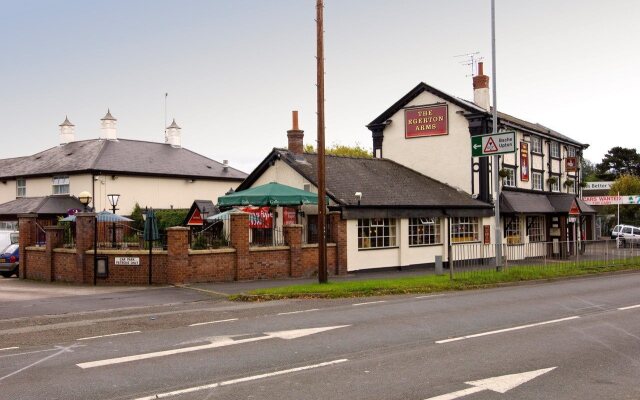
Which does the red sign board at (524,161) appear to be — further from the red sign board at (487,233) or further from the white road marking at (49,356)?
the white road marking at (49,356)

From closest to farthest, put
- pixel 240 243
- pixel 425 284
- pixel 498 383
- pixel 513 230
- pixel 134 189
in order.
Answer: pixel 498 383 < pixel 425 284 < pixel 240 243 < pixel 513 230 < pixel 134 189

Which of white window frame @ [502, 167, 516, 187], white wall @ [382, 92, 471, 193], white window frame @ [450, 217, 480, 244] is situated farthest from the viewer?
white window frame @ [502, 167, 516, 187]

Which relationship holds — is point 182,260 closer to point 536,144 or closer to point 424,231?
point 424,231

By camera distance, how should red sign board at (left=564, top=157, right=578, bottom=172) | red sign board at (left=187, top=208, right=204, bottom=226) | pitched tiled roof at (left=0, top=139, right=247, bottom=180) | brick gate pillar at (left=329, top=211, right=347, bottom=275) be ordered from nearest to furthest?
1. brick gate pillar at (left=329, top=211, right=347, bottom=275)
2. red sign board at (left=187, top=208, right=204, bottom=226)
3. red sign board at (left=564, top=157, right=578, bottom=172)
4. pitched tiled roof at (left=0, top=139, right=247, bottom=180)

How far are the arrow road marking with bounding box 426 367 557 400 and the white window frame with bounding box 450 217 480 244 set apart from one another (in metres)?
21.7

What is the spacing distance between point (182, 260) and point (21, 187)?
2875 cm

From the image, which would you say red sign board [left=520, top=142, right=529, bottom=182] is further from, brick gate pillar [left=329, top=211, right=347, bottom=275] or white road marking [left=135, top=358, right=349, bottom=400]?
white road marking [left=135, top=358, right=349, bottom=400]

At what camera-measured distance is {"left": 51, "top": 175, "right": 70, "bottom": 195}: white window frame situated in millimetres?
39688

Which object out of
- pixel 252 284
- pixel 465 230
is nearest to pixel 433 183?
pixel 465 230

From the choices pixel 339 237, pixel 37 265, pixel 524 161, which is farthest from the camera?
pixel 524 161

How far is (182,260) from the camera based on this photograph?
19891mm

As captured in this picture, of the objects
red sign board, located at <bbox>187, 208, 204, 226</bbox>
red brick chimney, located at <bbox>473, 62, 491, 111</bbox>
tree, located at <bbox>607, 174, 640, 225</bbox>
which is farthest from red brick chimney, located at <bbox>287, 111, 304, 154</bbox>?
tree, located at <bbox>607, 174, 640, 225</bbox>

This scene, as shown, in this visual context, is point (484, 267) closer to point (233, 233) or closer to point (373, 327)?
point (233, 233)

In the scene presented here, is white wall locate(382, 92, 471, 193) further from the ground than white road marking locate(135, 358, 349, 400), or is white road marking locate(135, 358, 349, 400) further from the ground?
white wall locate(382, 92, 471, 193)
